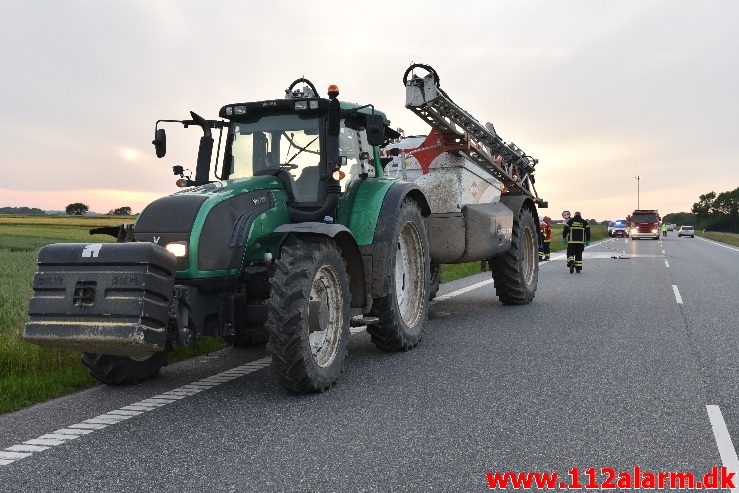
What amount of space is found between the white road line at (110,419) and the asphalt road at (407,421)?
0.06 ft

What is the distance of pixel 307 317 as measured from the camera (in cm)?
560

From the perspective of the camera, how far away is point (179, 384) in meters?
6.20

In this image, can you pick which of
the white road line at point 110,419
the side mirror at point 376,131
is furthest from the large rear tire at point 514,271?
the white road line at point 110,419

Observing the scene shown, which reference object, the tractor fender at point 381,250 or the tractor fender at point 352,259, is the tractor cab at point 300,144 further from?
the tractor fender at point 381,250

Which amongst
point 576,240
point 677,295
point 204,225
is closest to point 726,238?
point 576,240

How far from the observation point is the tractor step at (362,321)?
278 inches

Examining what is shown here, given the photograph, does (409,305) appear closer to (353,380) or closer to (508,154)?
(353,380)

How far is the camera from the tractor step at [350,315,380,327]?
705 centimetres

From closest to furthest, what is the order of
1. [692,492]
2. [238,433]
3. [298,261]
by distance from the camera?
[692,492]
[238,433]
[298,261]

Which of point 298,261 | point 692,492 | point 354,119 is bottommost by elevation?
point 692,492

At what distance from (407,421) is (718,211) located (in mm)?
182682

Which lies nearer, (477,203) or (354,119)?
(354,119)

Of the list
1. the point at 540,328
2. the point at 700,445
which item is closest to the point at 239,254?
the point at 700,445

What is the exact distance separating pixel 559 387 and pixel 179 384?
315 cm
